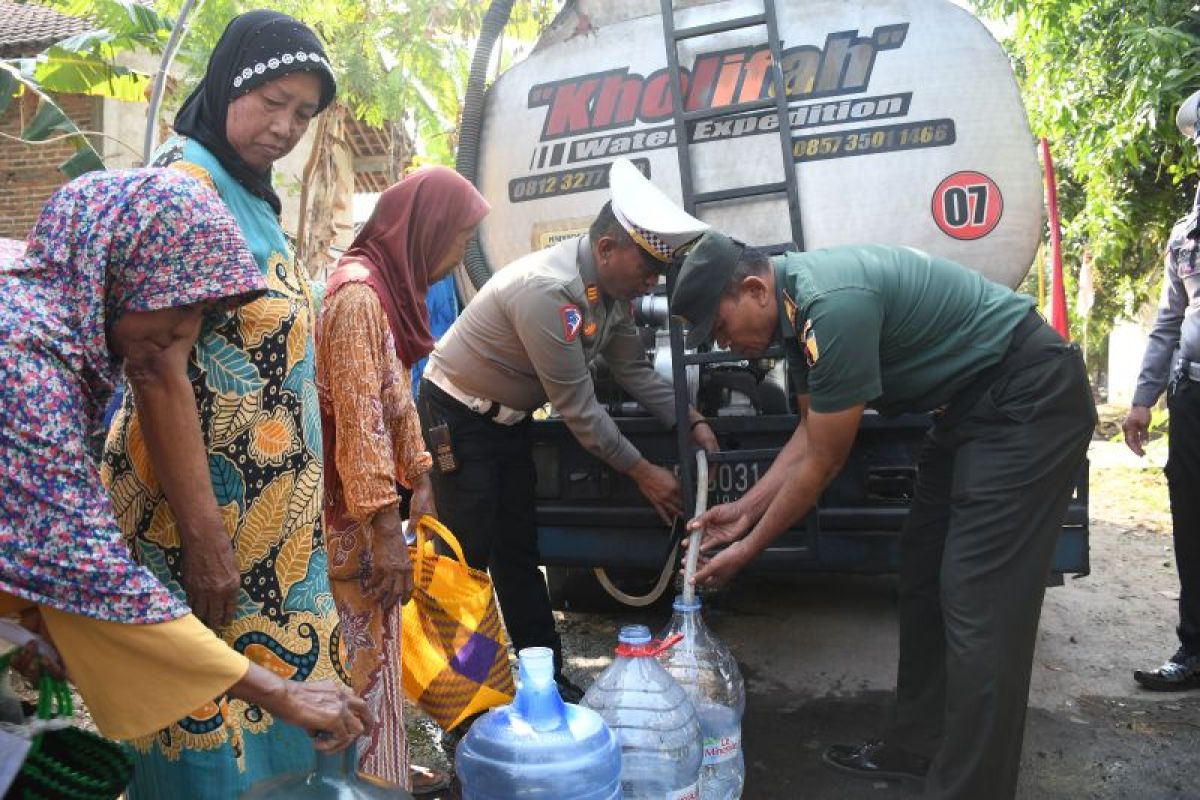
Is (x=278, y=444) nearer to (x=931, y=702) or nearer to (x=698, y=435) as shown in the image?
(x=698, y=435)

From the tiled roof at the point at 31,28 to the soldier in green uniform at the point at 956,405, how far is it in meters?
10.5

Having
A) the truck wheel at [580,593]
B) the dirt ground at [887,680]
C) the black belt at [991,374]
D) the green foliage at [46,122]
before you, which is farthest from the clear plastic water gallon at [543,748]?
the green foliage at [46,122]

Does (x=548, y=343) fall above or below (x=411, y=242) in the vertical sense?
below

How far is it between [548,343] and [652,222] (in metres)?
0.48

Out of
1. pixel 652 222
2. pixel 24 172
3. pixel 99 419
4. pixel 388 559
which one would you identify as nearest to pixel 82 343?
pixel 99 419

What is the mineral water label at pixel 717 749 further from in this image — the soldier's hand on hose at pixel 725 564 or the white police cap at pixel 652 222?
the white police cap at pixel 652 222

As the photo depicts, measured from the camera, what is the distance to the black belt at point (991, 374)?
7.88 feet

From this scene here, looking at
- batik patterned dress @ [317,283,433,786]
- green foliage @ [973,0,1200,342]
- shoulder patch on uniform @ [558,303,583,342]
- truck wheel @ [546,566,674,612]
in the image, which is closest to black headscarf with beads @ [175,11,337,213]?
batik patterned dress @ [317,283,433,786]

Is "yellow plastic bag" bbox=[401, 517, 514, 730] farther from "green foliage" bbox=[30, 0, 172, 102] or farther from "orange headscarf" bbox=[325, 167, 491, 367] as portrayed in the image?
"green foliage" bbox=[30, 0, 172, 102]

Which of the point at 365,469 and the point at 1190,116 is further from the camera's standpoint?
the point at 1190,116

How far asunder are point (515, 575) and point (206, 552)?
1768 millimetres

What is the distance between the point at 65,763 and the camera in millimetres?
1264

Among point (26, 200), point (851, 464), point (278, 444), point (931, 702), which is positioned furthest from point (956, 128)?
point (26, 200)

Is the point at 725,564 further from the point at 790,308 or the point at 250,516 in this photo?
the point at 250,516
